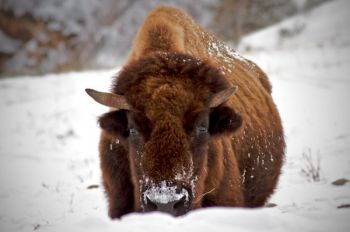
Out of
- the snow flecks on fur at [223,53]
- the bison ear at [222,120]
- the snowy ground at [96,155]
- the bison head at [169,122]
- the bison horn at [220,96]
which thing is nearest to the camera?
the bison head at [169,122]

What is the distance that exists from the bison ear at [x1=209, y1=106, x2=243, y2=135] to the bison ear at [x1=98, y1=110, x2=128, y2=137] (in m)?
0.73

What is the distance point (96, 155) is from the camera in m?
7.46

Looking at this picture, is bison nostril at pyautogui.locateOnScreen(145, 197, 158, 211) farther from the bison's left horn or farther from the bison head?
the bison's left horn

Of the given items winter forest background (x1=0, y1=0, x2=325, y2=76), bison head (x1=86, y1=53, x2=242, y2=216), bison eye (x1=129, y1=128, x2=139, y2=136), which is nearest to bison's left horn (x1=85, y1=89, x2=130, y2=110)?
bison head (x1=86, y1=53, x2=242, y2=216)

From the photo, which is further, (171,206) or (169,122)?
(169,122)

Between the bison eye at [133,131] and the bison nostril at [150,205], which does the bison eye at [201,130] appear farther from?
the bison nostril at [150,205]

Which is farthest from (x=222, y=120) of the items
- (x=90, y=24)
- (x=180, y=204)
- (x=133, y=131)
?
(x=90, y=24)

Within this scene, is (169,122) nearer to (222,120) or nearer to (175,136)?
(175,136)

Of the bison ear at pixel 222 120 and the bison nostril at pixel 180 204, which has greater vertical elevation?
the bison ear at pixel 222 120

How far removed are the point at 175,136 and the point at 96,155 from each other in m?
4.87

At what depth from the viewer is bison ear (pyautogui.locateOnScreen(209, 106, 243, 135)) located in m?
3.29

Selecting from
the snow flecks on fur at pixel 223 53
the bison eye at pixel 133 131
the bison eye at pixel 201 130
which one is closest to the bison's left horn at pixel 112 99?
the bison eye at pixel 133 131

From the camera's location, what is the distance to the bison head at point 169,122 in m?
2.75

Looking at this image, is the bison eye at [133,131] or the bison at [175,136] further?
the bison eye at [133,131]
